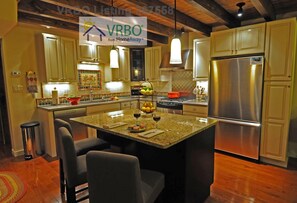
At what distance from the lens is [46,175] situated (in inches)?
110

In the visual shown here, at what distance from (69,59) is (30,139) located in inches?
67.8

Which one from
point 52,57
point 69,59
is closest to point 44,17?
point 52,57

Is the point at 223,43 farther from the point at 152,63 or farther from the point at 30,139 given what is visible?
the point at 30,139

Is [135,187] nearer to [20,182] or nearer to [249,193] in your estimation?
[249,193]

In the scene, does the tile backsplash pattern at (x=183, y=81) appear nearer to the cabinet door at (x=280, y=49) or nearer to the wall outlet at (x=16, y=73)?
the cabinet door at (x=280, y=49)

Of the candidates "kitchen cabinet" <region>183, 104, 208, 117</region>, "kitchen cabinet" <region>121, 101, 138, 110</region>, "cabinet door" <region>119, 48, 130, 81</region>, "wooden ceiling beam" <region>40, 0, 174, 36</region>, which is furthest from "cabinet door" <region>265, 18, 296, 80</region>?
"cabinet door" <region>119, 48, 130, 81</region>

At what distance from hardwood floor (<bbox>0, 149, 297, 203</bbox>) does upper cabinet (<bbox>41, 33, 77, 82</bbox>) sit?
5.35 feet

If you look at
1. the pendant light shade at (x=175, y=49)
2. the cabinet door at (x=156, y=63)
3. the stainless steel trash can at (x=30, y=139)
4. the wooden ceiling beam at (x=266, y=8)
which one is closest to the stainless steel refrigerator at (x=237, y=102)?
the wooden ceiling beam at (x=266, y=8)

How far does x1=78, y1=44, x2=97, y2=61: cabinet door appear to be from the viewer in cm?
400

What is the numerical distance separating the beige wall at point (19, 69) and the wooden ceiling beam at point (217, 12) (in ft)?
10.2

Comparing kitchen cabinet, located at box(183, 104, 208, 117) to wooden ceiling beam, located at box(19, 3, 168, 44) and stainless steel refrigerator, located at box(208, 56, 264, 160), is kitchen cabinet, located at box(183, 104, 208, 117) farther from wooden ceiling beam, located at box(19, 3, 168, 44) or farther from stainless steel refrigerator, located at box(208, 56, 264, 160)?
wooden ceiling beam, located at box(19, 3, 168, 44)

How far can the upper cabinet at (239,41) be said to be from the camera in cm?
295

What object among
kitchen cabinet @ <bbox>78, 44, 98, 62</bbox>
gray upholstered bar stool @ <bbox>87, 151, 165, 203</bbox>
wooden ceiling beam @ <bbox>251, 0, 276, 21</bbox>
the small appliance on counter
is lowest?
gray upholstered bar stool @ <bbox>87, 151, 165, 203</bbox>

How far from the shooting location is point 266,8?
2688 mm
